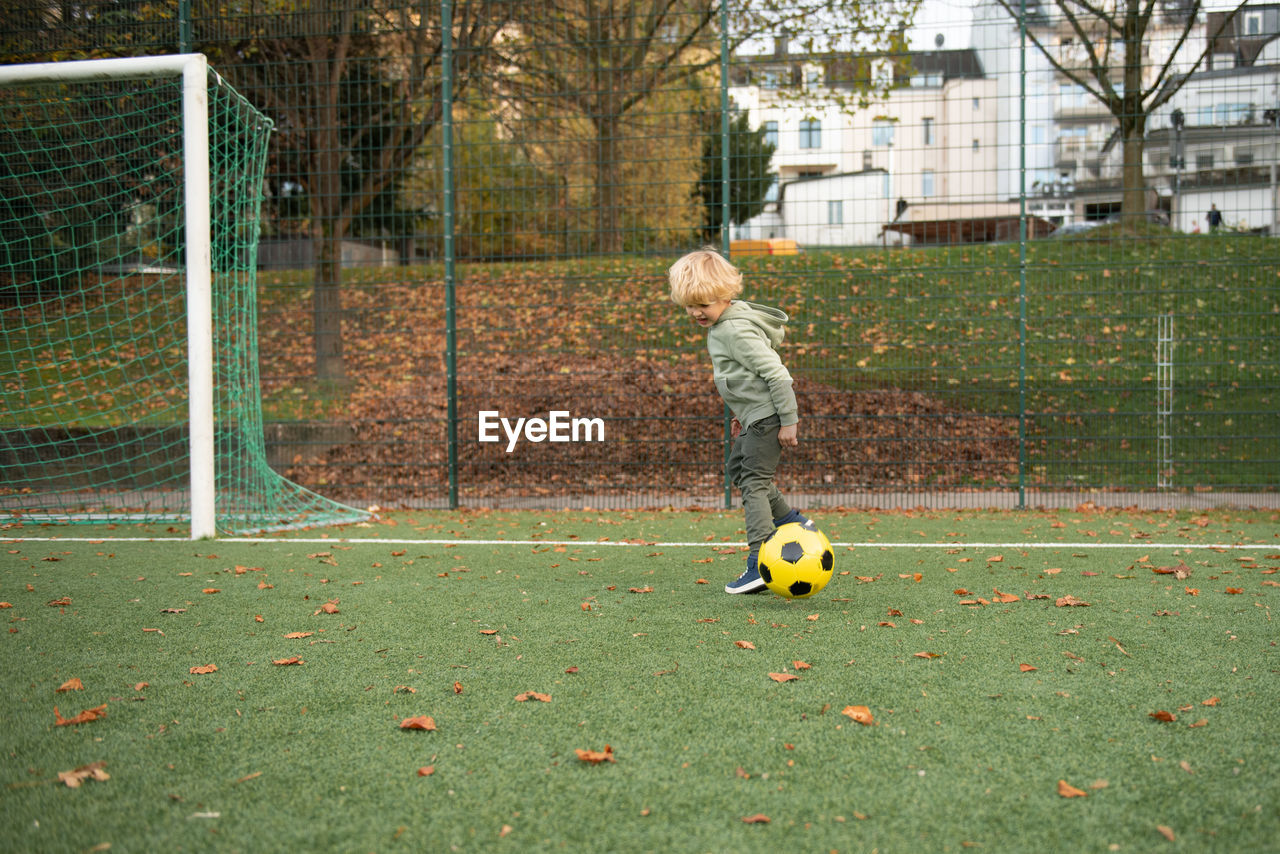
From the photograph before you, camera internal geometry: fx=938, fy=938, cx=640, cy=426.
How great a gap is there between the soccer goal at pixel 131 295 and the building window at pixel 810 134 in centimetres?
431

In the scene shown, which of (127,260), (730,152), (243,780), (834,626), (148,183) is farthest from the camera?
(127,260)

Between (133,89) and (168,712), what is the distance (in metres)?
7.09

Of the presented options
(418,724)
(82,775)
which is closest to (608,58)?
(418,724)

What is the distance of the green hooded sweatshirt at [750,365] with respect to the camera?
4178mm

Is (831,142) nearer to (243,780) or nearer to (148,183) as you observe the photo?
(148,183)

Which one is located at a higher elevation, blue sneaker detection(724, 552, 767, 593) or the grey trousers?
the grey trousers

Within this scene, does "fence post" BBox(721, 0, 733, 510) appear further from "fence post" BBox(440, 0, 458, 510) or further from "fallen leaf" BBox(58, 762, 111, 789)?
"fallen leaf" BBox(58, 762, 111, 789)

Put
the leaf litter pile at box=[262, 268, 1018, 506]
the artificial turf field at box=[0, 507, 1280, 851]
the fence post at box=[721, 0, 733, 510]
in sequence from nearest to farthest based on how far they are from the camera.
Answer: the artificial turf field at box=[0, 507, 1280, 851] → the fence post at box=[721, 0, 733, 510] → the leaf litter pile at box=[262, 268, 1018, 506]

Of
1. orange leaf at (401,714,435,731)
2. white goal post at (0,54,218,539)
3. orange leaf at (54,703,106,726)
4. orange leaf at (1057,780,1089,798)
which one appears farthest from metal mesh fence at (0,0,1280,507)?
orange leaf at (1057,780,1089,798)

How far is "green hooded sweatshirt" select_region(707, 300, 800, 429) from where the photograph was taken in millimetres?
4178

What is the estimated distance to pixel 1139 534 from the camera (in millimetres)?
5887

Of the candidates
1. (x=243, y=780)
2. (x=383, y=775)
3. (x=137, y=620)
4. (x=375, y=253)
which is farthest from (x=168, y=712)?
(x=375, y=253)

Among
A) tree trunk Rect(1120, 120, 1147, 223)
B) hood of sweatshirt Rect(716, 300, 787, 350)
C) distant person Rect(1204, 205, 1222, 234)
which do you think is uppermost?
tree trunk Rect(1120, 120, 1147, 223)

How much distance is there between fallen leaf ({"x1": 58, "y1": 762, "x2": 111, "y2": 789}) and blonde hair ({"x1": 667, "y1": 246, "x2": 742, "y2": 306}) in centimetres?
282
